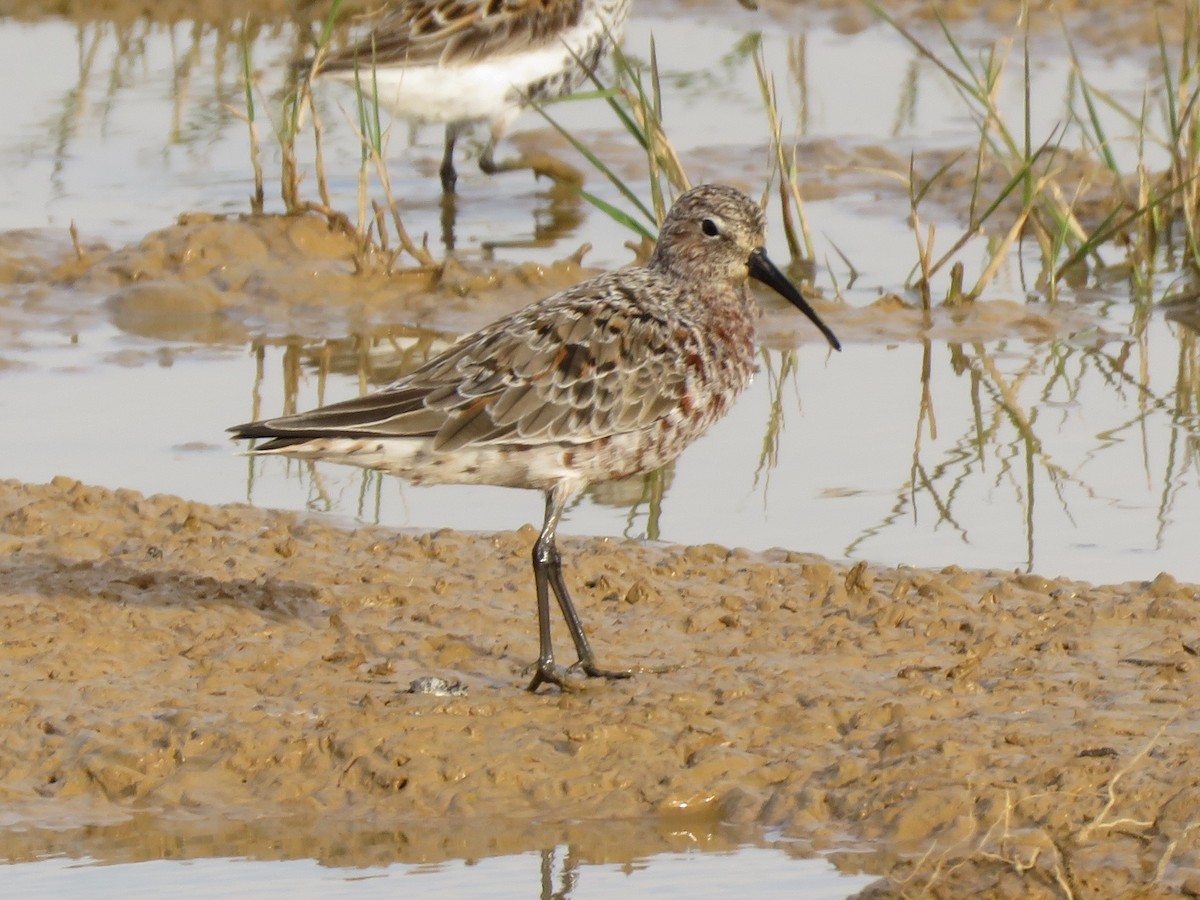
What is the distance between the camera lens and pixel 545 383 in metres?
6.43

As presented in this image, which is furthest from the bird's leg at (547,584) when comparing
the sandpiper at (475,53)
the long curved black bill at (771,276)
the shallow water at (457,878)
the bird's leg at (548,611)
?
the sandpiper at (475,53)

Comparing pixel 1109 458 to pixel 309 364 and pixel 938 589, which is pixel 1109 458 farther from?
pixel 309 364

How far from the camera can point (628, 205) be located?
42.2 ft

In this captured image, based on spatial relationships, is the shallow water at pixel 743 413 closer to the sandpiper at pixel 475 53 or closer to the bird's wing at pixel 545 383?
the sandpiper at pixel 475 53

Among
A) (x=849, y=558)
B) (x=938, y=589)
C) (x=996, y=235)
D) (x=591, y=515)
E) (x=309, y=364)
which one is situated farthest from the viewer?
(x=996, y=235)

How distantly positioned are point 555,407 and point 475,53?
684 cm

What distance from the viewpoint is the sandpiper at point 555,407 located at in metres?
6.21

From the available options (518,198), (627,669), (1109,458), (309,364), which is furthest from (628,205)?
(627,669)

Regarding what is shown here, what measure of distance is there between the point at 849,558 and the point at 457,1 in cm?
648

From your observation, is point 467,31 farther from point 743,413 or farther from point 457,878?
point 457,878

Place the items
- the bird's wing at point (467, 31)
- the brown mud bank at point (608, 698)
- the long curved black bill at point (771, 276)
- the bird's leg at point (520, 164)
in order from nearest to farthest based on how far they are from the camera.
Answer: the brown mud bank at point (608, 698), the long curved black bill at point (771, 276), the bird's wing at point (467, 31), the bird's leg at point (520, 164)

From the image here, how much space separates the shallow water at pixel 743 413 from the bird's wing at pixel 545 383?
129cm

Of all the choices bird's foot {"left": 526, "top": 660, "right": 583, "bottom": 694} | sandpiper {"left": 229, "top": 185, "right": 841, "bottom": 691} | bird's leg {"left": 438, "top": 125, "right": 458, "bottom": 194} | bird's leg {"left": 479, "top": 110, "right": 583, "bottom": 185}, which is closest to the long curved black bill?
sandpiper {"left": 229, "top": 185, "right": 841, "bottom": 691}

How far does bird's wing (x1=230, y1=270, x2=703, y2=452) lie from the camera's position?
6.23 m
